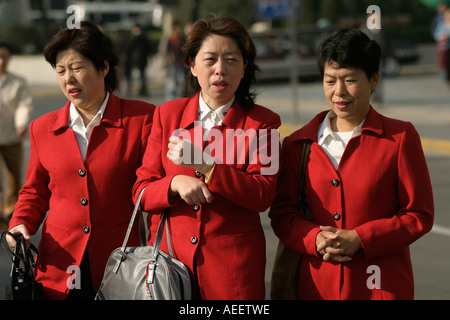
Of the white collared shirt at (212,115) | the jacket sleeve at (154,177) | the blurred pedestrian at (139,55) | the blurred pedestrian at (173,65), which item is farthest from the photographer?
the blurred pedestrian at (139,55)

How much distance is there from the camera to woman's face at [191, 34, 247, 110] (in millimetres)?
2984

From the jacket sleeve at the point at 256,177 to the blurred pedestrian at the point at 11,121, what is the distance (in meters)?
5.07

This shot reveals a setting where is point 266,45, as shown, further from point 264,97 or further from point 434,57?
point 434,57

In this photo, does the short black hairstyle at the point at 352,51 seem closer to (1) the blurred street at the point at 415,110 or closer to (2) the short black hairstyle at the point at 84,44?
(1) the blurred street at the point at 415,110

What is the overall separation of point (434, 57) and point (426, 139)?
21993mm

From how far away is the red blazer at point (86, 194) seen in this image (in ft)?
10.6

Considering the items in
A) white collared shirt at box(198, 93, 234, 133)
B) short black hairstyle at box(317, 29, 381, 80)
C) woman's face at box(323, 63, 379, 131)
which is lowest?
white collared shirt at box(198, 93, 234, 133)

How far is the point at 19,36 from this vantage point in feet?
119

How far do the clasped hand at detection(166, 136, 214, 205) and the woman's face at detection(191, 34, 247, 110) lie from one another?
0.30 meters

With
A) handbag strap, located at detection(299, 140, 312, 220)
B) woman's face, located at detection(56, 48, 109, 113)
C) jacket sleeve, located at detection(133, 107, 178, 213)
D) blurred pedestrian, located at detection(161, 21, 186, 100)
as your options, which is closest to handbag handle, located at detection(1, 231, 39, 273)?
jacket sleeve, located at detection(133, 107, 178, 213)

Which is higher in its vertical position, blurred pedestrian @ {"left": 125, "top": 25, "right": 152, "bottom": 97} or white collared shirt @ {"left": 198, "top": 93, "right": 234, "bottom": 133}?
blurred pedestrian @ {"left": 125, "top": 25, "right": 152, "bottom": 97}
